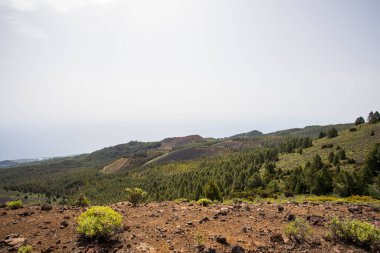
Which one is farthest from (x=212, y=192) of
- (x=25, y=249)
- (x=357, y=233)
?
(x=25, y=249)

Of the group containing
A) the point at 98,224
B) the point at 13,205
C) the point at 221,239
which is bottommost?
the point at 221,239

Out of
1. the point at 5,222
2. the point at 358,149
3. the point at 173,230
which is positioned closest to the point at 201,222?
the point at 173,230

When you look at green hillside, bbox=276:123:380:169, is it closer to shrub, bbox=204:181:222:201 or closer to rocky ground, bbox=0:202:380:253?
shrub, bbox=204:181:222:201

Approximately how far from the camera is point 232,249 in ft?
26.0

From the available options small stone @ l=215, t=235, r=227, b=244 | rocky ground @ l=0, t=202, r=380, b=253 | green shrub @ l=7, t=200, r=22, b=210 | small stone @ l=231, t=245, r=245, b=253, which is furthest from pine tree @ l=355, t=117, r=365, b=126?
green shrub @ l=7, t=200, r=22, b=210

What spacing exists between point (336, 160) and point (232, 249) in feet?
175

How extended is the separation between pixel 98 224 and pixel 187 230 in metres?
3.88

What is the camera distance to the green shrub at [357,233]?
8.38m

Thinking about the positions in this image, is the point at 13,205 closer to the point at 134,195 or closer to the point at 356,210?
the point at 134,195

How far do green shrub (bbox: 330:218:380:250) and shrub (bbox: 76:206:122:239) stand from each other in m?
9.27

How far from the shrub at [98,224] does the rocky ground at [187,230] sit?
1.21 feet

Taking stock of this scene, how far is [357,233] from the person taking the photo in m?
8.57

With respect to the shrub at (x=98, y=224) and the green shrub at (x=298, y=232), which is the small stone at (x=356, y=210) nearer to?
the green shrub at (x=298, y=232)

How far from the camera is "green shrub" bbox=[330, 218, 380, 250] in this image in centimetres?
838
